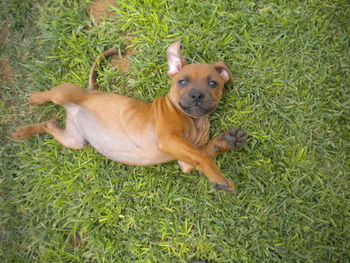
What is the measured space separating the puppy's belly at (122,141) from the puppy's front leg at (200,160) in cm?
40

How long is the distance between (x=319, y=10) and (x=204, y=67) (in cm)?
201

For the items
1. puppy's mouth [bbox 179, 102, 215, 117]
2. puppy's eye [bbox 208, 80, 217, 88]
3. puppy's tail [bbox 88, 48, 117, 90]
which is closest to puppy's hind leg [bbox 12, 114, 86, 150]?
puppy's tail [bbox 88, 48, 117, 90]

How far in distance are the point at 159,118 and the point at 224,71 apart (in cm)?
107

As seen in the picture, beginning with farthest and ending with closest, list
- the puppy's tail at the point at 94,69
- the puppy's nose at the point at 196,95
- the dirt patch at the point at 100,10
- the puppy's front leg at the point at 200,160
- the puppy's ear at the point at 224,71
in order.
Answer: the dirt patch at the point at 100,10 → the puppy's tail at the point at 94,69 → the puppy's ear at the point at 224,71 → the puppy's nose at the point at 196,95 → the puppy's front leg at the point at 200,160

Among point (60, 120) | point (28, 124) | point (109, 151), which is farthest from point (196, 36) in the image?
point (28, 124)

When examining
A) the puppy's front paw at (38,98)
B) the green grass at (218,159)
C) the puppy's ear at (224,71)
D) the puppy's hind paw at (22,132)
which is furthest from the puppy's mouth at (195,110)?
the puppy's hind paw at (22,132)

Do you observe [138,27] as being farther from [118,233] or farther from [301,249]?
[301,249]

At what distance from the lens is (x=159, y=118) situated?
141 inches

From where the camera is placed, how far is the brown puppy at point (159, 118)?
350 centimetres

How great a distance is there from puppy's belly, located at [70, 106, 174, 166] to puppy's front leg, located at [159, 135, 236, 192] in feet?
1.30

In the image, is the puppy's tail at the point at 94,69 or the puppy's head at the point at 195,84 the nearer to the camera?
the puppy's head at the point at 195,84

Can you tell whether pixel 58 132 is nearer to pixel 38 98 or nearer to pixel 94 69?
pixel 38 98

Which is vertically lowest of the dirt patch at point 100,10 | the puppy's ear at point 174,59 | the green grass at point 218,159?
the green grass at point 218,159

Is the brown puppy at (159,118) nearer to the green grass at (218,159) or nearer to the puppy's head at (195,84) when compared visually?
the puppy's head at (195,84)
